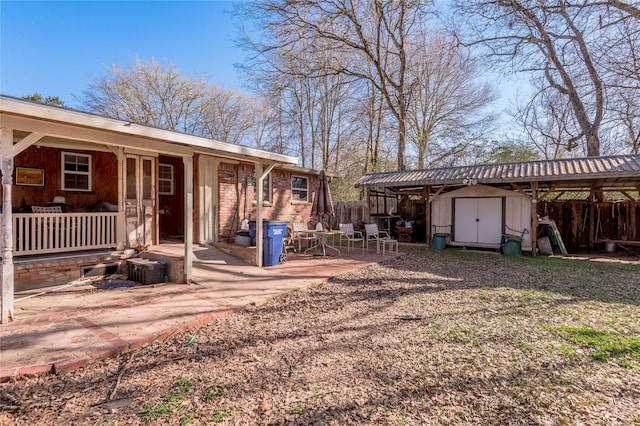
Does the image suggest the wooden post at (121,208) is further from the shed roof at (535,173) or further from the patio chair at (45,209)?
the shed roof at (535,173)

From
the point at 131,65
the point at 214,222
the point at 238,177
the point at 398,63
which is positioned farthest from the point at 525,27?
the point at 131,65

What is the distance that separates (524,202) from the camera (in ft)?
33.5

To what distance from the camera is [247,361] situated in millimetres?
3049

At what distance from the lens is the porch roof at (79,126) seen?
11.9ft

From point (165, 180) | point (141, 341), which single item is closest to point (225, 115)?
point (165, 180)

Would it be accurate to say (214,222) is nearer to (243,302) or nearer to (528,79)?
(243,302)

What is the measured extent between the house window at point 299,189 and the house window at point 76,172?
6.19m

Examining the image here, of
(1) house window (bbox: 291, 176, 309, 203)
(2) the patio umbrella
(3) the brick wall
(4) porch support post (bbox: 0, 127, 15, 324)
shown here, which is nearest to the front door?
(3) the brick wall

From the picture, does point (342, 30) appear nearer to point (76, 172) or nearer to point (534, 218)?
point (534, 218)

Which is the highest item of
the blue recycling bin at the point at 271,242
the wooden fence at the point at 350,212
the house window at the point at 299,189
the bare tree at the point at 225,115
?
the bare tree at the point at 225,115

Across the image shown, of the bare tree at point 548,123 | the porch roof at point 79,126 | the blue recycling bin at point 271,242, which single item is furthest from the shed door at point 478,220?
the porch roof at point 79,126

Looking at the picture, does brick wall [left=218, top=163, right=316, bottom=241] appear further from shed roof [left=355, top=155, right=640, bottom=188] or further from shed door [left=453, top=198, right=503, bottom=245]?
shed door [left=453, top=198, right=503, bottom=245]

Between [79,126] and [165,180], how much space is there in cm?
545

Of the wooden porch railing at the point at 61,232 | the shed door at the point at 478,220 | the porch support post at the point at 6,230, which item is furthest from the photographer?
the shed door at the point at 478,220
